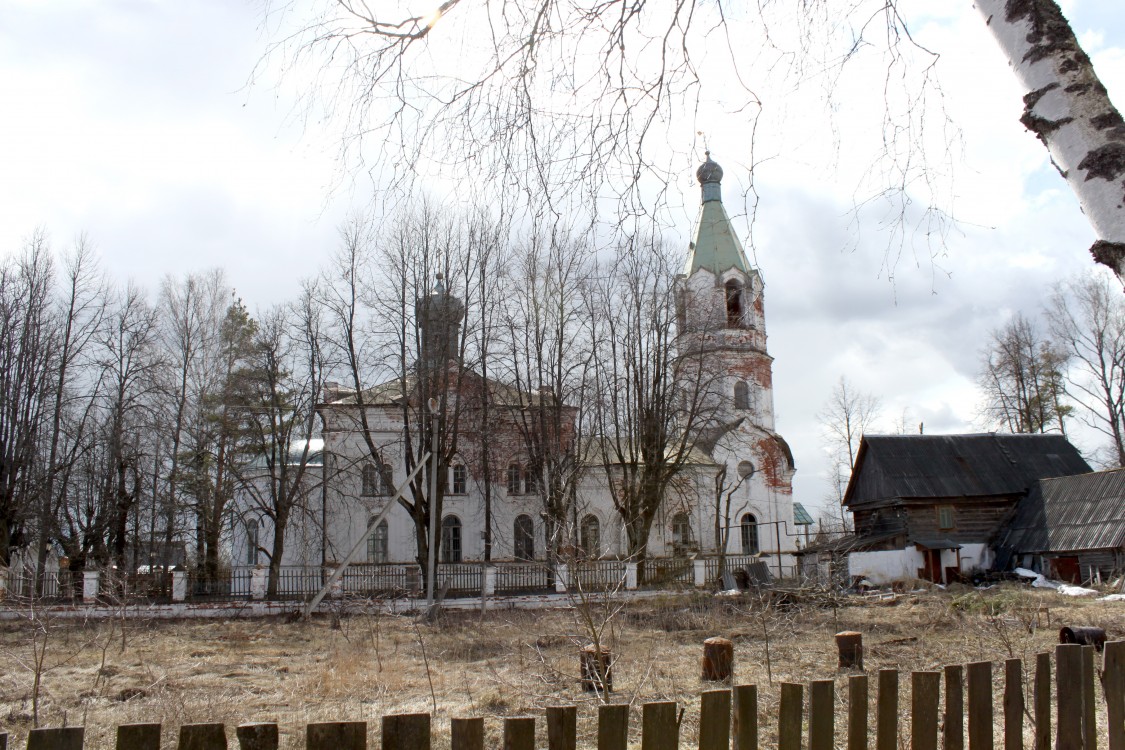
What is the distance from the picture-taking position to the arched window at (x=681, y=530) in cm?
3559

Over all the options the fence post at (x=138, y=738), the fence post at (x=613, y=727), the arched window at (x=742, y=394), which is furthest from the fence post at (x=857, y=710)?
the arched window at (x=742, y=394)

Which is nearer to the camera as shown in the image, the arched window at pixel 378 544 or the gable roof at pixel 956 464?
the gable roof at pixel 956 464

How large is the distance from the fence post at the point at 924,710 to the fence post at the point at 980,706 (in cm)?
19

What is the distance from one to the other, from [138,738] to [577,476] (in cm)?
2592

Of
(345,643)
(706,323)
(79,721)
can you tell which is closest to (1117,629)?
(345,643)

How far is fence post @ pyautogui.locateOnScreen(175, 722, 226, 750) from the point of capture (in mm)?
2441

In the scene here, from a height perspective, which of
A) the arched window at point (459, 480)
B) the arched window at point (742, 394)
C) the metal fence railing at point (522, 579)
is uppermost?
the arched window at point (742, 394)

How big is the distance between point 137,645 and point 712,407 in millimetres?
20684

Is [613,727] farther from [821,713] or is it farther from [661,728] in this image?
[821,713]

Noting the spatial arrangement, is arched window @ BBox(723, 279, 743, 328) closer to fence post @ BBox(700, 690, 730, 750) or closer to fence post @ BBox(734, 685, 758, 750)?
fence post @ BBox(734, 685, 758, 750)

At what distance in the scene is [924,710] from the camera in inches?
134

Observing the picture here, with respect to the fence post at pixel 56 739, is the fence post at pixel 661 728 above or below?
below

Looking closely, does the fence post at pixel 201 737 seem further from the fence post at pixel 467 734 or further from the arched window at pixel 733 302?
the arched window at pixel 733 302

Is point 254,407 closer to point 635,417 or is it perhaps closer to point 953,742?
point 635,417
